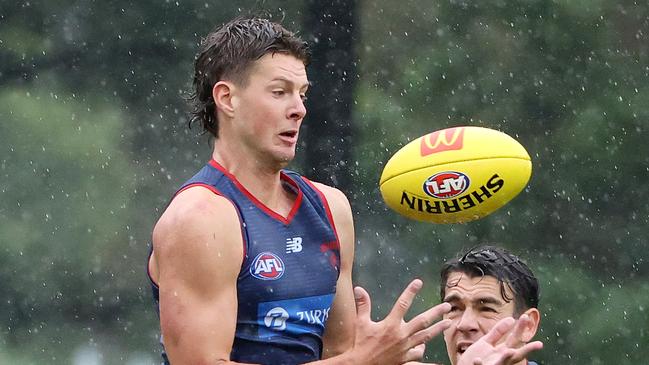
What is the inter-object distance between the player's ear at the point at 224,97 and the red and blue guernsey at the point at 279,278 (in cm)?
17

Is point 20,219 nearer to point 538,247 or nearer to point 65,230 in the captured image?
point 65,230

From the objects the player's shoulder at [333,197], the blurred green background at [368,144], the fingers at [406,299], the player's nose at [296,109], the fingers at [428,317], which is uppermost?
the blurred green background at [368,144]

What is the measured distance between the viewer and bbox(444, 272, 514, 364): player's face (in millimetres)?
4562

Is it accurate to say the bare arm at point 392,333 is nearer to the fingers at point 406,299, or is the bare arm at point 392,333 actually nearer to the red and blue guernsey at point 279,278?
the fingers at point 406,299

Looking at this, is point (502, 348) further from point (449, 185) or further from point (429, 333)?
point (449, 185)

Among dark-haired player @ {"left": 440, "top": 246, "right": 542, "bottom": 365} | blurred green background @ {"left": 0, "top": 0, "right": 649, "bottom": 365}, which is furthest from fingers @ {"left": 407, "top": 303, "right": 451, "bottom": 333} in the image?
blurred green background @ {"left": 0, "top": 0, "right": 649, "bottom": 365}

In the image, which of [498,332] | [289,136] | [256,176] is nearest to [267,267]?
[256,176]

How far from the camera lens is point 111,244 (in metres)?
9.20

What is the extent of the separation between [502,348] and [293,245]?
79 cm

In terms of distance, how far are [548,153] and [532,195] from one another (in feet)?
0.98

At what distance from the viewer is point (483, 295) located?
4.71m

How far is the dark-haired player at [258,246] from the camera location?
4012 millimetres

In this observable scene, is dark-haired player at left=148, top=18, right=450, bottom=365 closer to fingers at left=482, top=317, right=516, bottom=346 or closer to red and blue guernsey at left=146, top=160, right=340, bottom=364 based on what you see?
red and blue guernsey at left=146, top=160, right=340, bottom=364

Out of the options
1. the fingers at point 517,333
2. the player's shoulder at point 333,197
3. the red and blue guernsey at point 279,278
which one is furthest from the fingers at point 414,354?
the player's shoulder at point 333,197
